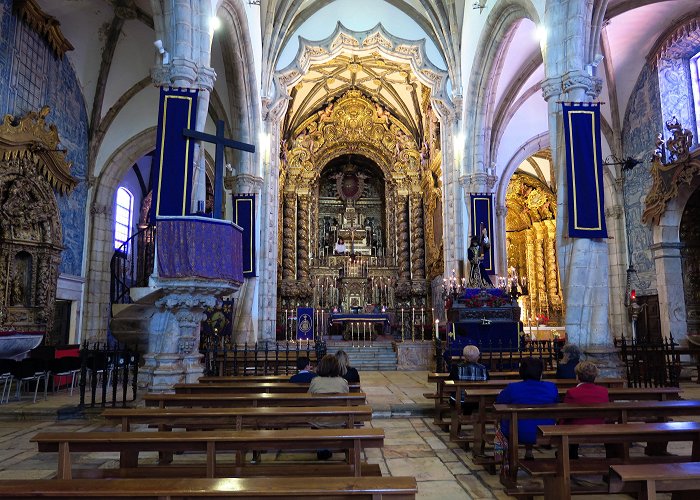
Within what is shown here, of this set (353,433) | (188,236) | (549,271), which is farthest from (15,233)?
(549,271)

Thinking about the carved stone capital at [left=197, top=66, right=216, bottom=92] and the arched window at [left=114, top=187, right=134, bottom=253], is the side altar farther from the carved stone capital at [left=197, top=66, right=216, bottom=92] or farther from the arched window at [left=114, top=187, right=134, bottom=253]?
the arched window at [left=114, top=187, right=134, bottom=253]

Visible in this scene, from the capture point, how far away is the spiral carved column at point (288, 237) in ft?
77.7

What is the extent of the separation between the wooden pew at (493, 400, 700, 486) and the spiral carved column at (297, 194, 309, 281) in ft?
66.4

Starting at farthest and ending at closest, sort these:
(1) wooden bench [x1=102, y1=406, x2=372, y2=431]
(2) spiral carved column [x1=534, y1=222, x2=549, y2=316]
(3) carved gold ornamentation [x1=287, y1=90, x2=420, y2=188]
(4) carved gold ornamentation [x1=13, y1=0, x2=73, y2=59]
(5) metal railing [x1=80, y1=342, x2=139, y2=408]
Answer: (3) carved gold ornamentation [x1=287, y1=90, x2=420, y2=188]
(2) spiral carved column [x1=534, y1=222, x2=549, y2=316]
(4) carved gold ornamentation [x1=13, y1=0, x2=73, y2=59]
(5) metal railing [x1=80, y1=342, x2=139, y2=408]
(1) wooden bench [x1=102, y1=406, x2=372, y2=431]

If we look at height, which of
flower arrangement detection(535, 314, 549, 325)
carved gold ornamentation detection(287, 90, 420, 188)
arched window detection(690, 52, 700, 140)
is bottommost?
flower arrangement detection(535, 314, 549, 325)

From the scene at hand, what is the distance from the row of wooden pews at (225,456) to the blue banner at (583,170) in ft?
20.3

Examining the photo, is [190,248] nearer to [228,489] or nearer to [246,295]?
[228,489]

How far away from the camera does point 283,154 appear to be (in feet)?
79.1

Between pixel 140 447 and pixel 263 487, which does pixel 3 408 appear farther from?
pixel 263 487

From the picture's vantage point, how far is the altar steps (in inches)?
561

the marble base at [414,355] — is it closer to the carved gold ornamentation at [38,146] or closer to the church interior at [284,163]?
the church interior at [284,163]

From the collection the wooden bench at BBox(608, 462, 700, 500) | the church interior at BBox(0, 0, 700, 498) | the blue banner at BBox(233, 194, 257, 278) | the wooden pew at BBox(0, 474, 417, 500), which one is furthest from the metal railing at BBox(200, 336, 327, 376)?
the wooden bench at BBox(608, 462, 700, 500)

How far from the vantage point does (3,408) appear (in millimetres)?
7508

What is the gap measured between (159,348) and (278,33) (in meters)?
12.8
